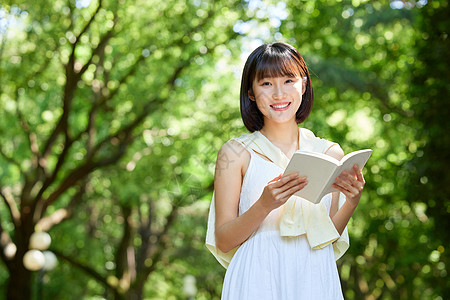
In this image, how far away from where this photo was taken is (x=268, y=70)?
2.23m

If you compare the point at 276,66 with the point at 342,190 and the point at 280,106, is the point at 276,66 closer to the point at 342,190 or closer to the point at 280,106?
the point at 280,106

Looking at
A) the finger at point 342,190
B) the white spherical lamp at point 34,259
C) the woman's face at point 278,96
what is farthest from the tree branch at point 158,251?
the finger at point 342,190

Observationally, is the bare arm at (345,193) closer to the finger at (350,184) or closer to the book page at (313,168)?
the finger at (350,184)

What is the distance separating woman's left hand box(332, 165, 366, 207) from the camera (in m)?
2.06

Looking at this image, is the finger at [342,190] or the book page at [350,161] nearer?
the book page at [350,161]

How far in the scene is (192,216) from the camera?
16.1 metres

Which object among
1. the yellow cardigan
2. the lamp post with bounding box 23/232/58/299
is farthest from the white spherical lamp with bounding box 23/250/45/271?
the yellow cardigan

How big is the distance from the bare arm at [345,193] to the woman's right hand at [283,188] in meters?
0.18

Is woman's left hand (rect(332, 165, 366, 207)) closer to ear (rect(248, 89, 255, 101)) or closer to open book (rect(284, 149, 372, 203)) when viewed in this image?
open book (rect(284, 149, 372, 203))

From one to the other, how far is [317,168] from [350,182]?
0.22m

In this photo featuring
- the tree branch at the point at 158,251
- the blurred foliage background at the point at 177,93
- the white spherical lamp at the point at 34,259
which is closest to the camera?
the blurred foliage background at the point at 177,93

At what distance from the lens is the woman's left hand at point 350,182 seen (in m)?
2.06

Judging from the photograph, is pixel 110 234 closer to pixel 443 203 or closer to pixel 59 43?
pixel 59 43

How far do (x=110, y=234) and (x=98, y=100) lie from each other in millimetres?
8348
